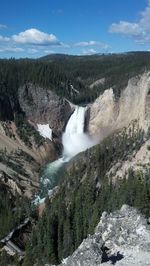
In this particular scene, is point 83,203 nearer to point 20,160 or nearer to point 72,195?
point 72,195

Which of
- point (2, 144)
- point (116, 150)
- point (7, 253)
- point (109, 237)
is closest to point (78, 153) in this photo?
point (2, 144)

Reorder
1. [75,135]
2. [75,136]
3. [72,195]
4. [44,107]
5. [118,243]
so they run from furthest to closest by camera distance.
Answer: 1. [44,107]
2. [75,135]
3. [75,136]
4. [72,195]
5. [118,243]

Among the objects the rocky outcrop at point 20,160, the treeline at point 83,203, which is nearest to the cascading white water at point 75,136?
the rocky outcrop at point 20,160

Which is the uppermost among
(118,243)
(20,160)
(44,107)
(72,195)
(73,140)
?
(118,243)

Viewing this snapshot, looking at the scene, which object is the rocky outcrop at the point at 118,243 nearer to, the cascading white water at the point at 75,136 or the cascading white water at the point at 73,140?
the cascading white water at the point at 73,140

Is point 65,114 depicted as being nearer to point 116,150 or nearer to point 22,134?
point 22,134

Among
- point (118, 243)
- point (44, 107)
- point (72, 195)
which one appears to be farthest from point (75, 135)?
Answer: point (118, 243)
